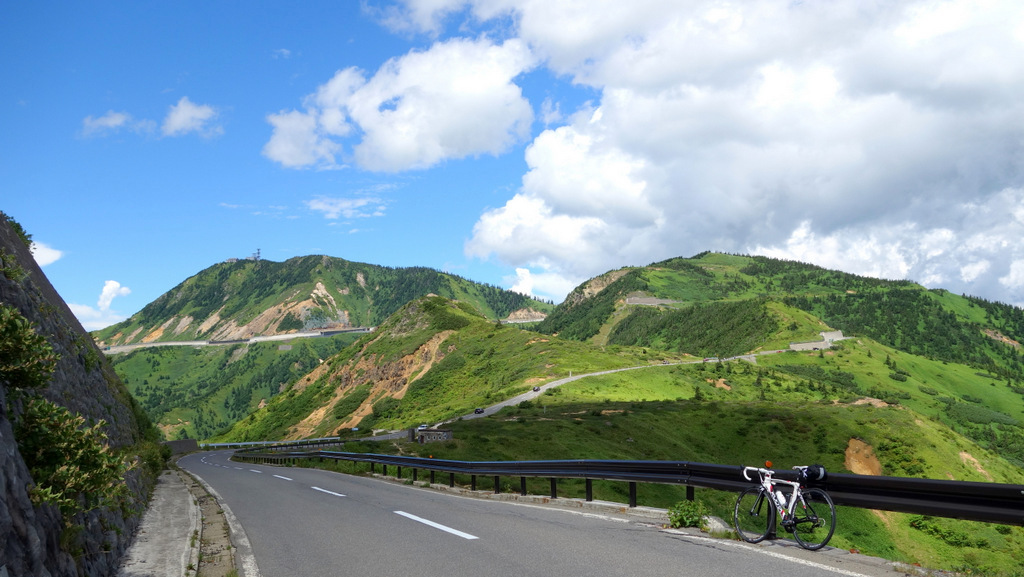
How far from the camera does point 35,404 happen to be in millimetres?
7270

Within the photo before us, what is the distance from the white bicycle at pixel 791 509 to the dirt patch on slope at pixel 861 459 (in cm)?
4740

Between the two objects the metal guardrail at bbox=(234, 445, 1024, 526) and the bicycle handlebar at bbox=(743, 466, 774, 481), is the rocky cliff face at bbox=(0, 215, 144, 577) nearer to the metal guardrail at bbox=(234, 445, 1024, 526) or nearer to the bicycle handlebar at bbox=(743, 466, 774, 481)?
the bicycle handlebar at bbox=(743, 466, 774, 481)

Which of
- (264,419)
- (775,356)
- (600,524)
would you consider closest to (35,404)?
(600,524)

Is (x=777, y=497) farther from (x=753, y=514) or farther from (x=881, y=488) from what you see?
(x=881, y=488)

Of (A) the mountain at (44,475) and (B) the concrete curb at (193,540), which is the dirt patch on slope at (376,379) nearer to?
(B) the concrete curb at (193,540)

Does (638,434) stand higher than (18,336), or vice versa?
(18,336)

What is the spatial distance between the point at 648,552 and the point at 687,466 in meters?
3.62

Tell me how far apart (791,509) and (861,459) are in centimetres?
5025

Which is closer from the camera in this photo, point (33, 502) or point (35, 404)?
point (33, 502)

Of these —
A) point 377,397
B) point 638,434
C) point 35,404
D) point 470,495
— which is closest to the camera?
point 35,404

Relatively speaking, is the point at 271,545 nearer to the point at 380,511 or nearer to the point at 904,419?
the point at 380,511

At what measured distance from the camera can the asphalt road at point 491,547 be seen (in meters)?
7.86

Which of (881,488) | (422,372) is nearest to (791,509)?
(881,488)

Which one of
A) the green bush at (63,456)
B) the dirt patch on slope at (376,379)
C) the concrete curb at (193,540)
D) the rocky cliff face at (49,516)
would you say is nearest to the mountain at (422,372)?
the dirt patch on slope at (376,379)
